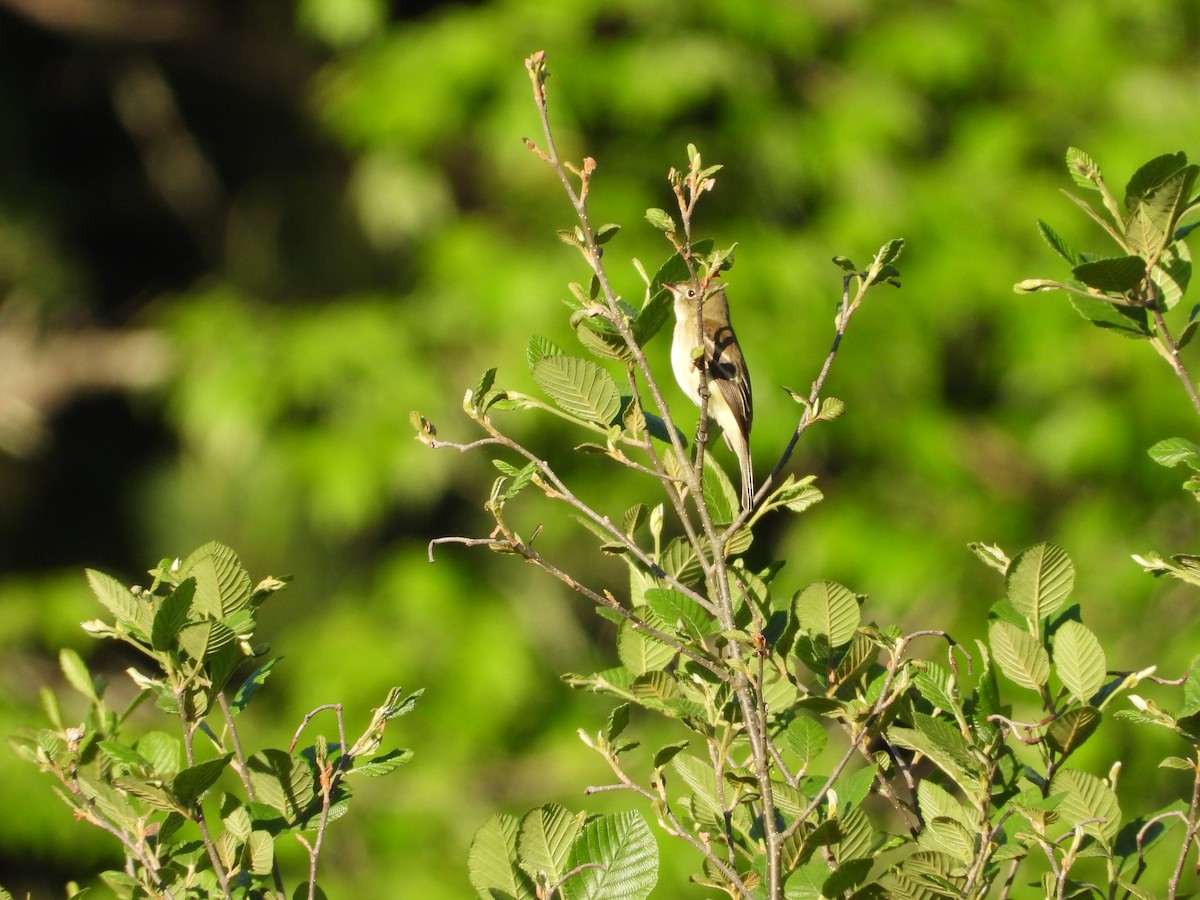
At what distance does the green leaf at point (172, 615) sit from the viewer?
1164 millimetres

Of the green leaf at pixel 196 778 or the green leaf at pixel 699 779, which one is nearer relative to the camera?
the green leaf at pixel 196 778

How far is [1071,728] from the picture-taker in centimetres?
116

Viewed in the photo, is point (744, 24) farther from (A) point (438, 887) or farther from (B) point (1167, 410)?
(A) point (438, 887)

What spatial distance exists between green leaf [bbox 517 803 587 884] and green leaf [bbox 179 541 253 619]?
1.12ft

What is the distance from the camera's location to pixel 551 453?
4648 mm

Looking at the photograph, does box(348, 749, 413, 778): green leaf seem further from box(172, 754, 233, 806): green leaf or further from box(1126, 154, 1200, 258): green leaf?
box(1126, 154, 1200, 258): green leaf

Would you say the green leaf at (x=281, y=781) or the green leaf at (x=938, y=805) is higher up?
the green leaf at (x=281, y=781)

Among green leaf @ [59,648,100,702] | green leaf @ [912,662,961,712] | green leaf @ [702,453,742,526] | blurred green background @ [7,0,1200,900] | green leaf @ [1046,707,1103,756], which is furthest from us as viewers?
blurred green background @ [7,0,1200,900]

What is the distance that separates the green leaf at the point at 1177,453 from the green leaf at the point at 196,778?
2.99 ft

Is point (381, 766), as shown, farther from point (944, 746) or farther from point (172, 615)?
point (944, 746)

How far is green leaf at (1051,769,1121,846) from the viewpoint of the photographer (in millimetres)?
1184

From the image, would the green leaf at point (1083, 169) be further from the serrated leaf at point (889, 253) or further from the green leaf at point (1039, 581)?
the green leaf at point (1039, 581)

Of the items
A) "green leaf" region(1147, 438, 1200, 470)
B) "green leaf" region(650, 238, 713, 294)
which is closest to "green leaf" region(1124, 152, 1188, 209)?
"green leaf" region(1147, 438, 1200, 470)

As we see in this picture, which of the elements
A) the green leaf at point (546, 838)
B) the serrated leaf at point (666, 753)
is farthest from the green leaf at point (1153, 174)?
the green leaf at point (546, 838)
